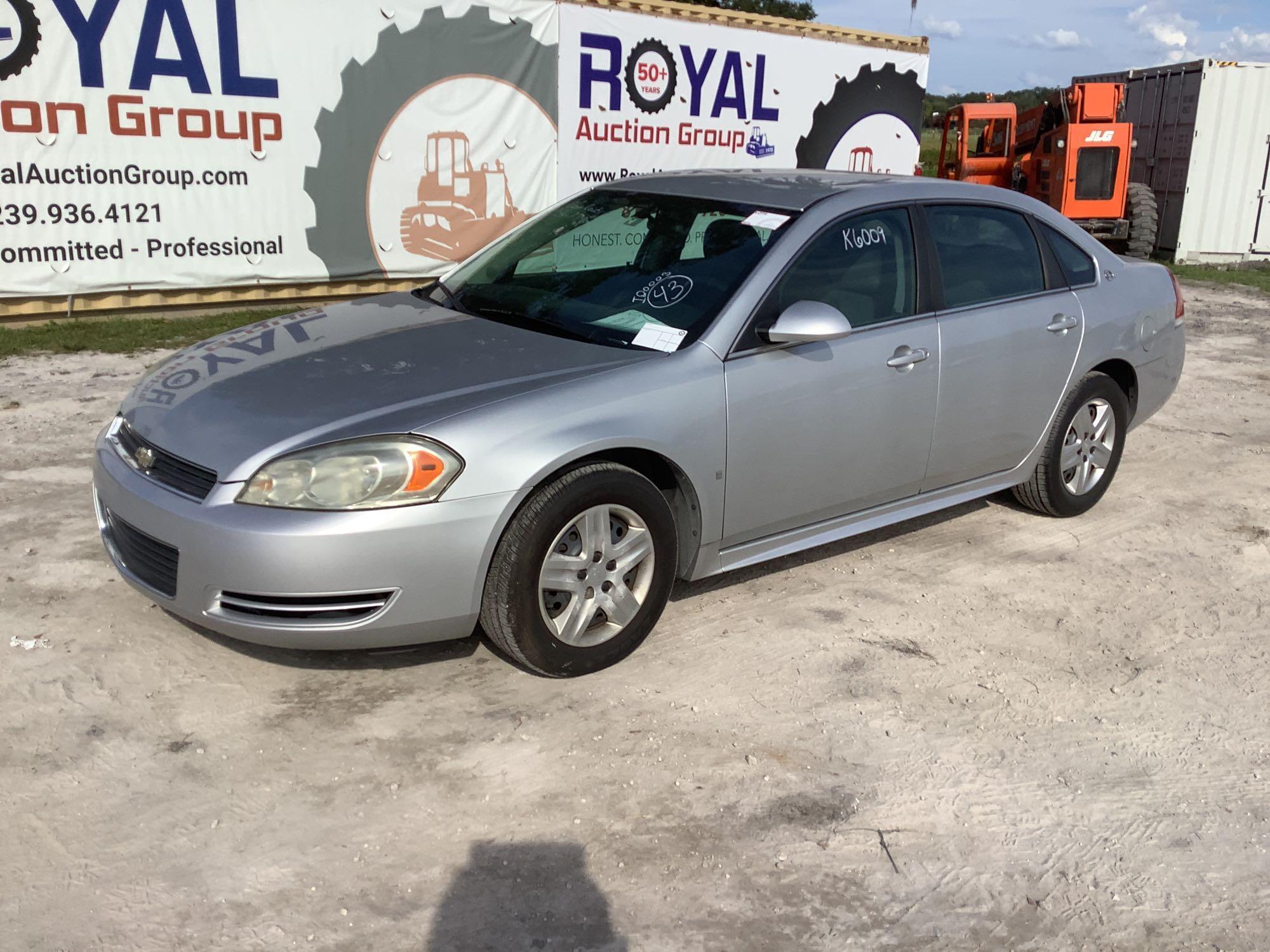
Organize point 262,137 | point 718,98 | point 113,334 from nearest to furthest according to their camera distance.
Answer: point 113,334
point 262,137
point 718,98

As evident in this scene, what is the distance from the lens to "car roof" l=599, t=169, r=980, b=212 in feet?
15.0

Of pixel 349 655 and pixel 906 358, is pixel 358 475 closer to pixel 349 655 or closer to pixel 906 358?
pixel 349 655

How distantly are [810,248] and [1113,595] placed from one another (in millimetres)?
1925

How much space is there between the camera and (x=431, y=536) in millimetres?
3369

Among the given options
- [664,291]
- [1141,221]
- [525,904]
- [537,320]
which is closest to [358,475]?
[537,320]

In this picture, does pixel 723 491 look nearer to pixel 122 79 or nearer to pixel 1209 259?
pixel 122 79

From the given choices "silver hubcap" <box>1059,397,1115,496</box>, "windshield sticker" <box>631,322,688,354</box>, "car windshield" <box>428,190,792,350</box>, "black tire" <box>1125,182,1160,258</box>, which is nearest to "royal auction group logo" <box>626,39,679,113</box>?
"car windshield" <box>428,190,792,350</box>

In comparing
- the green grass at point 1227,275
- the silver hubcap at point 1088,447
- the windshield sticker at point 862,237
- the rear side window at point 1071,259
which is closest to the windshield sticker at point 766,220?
the windshield sticker at point 862,237

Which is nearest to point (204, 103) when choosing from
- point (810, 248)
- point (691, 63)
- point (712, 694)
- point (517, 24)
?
point (517, 24)

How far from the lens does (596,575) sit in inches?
148

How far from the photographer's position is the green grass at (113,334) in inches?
345

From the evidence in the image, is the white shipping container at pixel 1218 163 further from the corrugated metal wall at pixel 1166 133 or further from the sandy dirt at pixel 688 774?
Result: the sandy dirt at pixel 688 774

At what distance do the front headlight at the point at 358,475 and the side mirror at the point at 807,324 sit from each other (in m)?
1.26

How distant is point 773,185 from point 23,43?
275 inches
